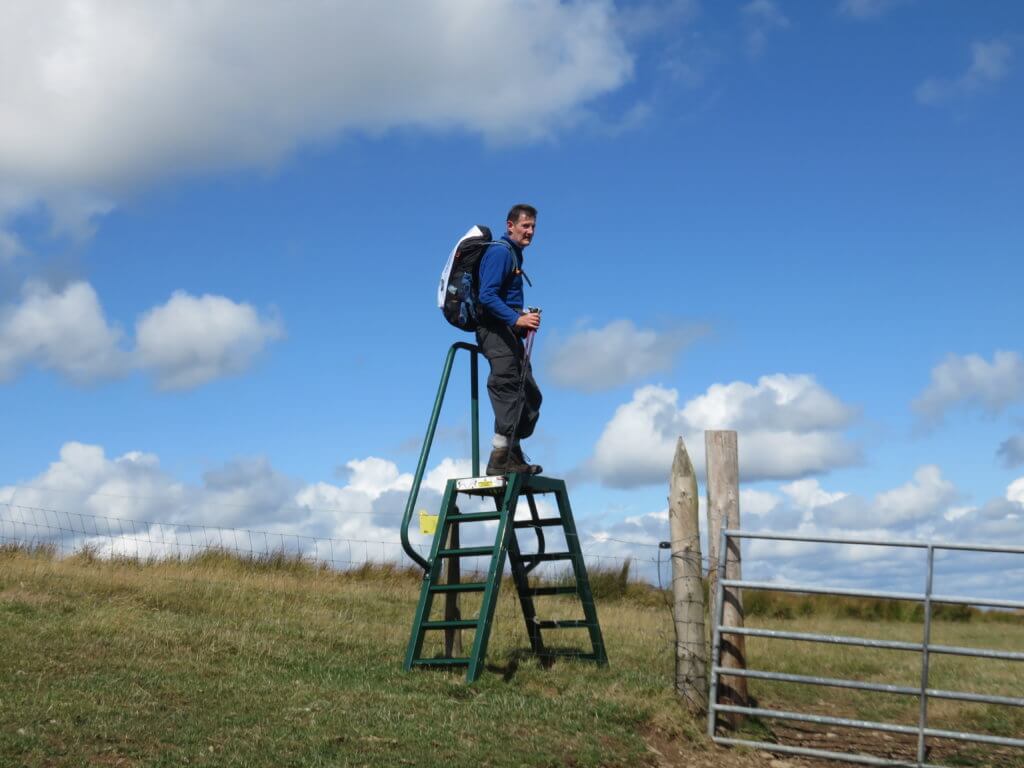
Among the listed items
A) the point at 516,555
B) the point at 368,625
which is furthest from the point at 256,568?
the point at 516,555

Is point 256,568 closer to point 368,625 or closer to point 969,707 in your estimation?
point 368,625

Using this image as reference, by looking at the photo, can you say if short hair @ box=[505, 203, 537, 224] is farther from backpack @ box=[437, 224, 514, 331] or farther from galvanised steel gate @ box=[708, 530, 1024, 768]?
galvanised steel gate @ box=[708, 530, 1024, 768]

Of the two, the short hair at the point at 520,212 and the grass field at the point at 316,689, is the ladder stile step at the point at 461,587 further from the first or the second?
the short hair at the point at 520,212

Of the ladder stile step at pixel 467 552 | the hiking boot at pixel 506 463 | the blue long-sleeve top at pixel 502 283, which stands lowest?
the ladder stile step at pixel 467 552

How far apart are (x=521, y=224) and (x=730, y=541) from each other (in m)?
3.30

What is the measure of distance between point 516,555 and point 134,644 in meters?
3.64

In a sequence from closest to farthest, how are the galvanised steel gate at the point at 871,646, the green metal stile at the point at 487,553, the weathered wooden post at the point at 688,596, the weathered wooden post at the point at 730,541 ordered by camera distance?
1. the galvanised steel gate at the point at 871,646
2. the weathered wooden post at the point at 730,541
3. the weathered wooden post at the point at 688,596
4. the green metal stile at the point at 487,553

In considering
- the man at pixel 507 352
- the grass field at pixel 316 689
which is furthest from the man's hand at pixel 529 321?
the grass field at pixel 316 689

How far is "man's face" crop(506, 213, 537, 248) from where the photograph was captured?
32.0 ft

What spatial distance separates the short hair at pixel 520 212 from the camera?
9.78m

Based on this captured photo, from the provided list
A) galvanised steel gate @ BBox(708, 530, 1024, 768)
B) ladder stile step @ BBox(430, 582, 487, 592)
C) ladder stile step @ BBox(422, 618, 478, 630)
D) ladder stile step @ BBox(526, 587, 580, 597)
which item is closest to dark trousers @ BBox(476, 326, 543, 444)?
ladder stile step @ BBox(430, 582, 487, 592)

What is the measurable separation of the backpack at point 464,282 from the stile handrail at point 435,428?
328mm

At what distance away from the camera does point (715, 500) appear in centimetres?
862

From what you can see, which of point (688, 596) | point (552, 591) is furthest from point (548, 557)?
point (688, 596)
